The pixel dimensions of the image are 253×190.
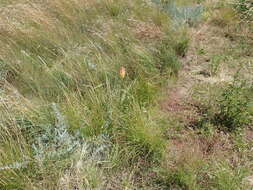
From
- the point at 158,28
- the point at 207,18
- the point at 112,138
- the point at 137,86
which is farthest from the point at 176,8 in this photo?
the point at 112,138

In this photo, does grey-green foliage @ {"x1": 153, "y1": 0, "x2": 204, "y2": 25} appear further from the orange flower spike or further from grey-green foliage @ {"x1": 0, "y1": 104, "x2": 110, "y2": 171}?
grey-green foliage @ {"x1": 0, "y1": 104, "x2": 110, "y2": 171}

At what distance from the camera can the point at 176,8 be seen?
4430mm

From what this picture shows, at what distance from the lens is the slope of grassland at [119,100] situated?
6.79ft

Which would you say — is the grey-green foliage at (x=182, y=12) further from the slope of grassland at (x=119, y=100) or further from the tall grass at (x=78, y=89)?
the tall grass at (x=78, y=89)

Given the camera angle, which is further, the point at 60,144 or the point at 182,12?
the point at 182,12

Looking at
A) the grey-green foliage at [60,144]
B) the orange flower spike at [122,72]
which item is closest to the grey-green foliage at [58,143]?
the grey-green foliage at [60,144]

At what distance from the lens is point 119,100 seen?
256 cm

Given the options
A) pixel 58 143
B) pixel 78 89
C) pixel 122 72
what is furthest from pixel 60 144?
pixel 122 72

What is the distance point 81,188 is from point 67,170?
0.54 ft

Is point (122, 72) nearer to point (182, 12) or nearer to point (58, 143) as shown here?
point (58, 143)

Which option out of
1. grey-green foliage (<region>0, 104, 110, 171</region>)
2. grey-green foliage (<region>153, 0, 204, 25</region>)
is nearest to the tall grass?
grey-green foliage (<region>0, 104, 110, 171</region>)

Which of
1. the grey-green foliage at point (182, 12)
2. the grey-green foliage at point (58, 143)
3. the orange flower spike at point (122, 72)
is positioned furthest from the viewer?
the grey-green foliage at point (182, 12)

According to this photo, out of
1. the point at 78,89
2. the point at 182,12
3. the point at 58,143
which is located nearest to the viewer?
the point at 58,143

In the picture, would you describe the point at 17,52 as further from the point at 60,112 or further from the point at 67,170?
the point at 67,170
